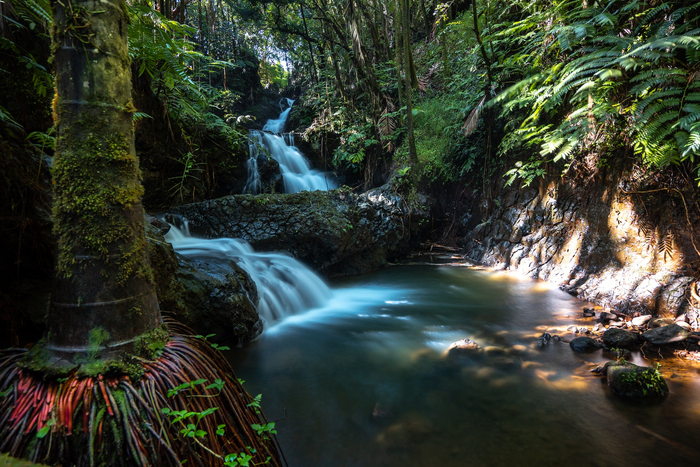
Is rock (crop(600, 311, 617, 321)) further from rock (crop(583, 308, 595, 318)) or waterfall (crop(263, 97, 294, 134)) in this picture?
waterfall (crop(263, 97, 294, 134))

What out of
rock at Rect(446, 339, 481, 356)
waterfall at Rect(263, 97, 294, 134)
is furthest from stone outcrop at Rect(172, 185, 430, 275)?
waterfall at Rect(263, 97, 294, 134)

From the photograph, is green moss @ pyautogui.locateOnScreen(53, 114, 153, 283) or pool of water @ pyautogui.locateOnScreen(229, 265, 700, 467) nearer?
green moss @ pyautogui.locateOnScreen(53, 114, 153, 283)

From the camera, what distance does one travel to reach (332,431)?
2.52 metres

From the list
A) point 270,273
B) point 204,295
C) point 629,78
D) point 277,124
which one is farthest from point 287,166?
point 629,78

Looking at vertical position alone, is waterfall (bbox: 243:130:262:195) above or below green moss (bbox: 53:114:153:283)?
above

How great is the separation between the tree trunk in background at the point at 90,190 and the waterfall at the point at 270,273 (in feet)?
11.4

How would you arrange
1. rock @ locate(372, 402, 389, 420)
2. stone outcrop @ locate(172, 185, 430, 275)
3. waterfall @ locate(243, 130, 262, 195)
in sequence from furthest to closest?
waterfall @ locate(243, 130, 262, 195) → stone outcrop @ locate(172, 185, 430, 275) → rock @ locate(372, 402, 389, 420)

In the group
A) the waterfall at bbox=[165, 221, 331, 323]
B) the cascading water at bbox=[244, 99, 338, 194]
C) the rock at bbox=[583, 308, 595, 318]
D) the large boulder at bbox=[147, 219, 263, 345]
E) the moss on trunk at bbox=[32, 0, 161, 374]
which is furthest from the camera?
the cascading water at bbox=[244, 99, 338, 194]

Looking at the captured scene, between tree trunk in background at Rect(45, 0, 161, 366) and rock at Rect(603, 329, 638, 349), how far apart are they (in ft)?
15.3

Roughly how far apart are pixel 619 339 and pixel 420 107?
8468 millimetres

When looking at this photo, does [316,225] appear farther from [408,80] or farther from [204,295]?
[408,80]

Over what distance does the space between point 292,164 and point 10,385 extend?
999 centimetres

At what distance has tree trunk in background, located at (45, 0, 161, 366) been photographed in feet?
4.32

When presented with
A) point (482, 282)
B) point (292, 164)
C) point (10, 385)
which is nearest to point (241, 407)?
point (10, 385)
